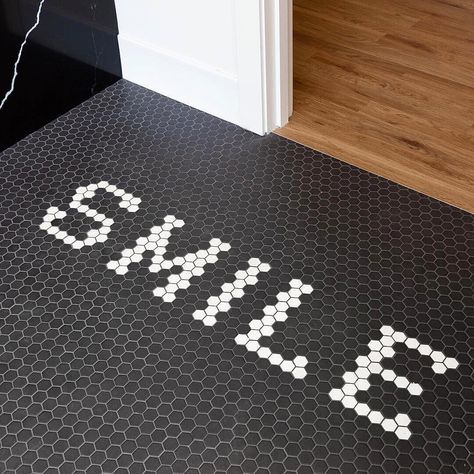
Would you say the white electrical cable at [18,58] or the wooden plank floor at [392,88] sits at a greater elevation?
the white electrical cable at [18,58]

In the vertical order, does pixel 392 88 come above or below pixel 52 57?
below

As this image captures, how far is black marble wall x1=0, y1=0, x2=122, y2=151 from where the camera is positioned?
239 cm

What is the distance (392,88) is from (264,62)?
53 cm

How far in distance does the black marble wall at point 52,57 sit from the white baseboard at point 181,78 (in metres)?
0.07

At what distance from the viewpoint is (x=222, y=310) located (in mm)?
1976

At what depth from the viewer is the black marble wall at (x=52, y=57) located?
7.84 feet

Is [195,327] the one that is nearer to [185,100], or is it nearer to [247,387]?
[247,387]

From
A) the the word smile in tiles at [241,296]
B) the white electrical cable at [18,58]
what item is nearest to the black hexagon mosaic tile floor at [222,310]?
the the word smile in tiles at [241,296]

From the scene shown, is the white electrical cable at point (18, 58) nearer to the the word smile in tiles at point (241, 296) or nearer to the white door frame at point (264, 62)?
the the word smile in tiles at point (241, 296)

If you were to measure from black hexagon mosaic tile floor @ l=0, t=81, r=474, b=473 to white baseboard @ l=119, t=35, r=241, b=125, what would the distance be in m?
0.07

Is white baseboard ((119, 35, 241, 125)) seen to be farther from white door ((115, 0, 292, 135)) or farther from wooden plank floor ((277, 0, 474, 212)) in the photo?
wooden plank floor ((277, 0, 474, 212))

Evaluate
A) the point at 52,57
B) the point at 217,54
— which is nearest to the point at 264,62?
the point at 217,54

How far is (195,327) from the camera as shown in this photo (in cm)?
194

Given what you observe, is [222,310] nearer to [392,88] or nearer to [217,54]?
[217,54]
